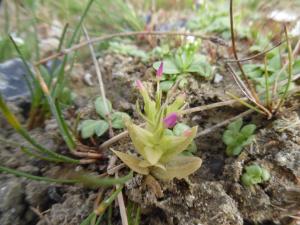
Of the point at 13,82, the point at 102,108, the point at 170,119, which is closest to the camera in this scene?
the point at 170,119

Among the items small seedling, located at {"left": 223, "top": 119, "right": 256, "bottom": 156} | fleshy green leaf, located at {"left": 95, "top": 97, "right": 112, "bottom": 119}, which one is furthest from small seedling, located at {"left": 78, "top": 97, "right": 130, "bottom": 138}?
small seedling, located at {"left": 223, "top": 119, "right": 256, "bottom": 156}

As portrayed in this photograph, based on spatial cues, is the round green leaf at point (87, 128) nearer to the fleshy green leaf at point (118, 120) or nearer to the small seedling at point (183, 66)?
the fleshy green leaf at point (118, 120)

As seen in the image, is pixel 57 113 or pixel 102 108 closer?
pixel 57 113

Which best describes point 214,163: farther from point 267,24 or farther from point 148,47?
point 267,24

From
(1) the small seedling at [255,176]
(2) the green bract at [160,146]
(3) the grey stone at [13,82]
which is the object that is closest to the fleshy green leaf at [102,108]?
(2) the green bract at [160,146]

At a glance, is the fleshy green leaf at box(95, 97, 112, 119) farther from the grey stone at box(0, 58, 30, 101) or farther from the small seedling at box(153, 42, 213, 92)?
the grey stone at box(0, 58, 30, 101)

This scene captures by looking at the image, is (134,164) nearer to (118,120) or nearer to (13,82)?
(118,120)

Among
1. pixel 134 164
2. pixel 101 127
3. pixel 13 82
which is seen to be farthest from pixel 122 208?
pixel 13 82

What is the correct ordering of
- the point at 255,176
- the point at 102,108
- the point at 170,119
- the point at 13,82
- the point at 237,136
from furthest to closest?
the point at 13,82
the point at 102,108
the point at 237,136
the point at 255,176
the point at 170,119
